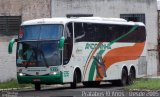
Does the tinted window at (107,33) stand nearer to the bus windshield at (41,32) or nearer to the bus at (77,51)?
the bus at (77,51)

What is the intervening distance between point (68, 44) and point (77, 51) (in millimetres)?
1013

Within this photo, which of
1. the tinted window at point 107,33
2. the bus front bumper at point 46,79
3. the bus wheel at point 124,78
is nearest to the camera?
the bus front bumper at point 46,79

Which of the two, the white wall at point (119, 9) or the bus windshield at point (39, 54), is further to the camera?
the white wall at point (119, 9)

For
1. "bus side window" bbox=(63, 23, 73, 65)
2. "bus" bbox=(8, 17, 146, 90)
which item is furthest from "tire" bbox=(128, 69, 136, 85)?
"bus side window" bbox=(63, 23, 73, 65)

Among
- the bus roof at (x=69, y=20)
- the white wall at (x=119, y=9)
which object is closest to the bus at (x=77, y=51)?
the bus roof at (x=69, y=20)

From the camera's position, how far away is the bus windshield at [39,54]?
28312 millimetres

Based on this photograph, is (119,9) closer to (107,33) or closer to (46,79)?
(107,33)

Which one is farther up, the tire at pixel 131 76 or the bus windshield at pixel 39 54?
the bus windshield at pixel 39 54

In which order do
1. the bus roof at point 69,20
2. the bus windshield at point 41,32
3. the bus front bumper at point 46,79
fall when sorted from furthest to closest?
1. the bus roof at point 69,20
2. the bus windshield at point 41,32
3. the bus front bumper at point 46,79

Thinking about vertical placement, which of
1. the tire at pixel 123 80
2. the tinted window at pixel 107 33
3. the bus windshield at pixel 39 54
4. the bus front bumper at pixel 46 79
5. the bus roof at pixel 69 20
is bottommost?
the tire at pixel 123 80

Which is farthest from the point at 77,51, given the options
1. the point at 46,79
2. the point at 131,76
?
the point at 131,76

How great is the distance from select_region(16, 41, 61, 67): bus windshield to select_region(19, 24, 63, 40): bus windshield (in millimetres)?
276

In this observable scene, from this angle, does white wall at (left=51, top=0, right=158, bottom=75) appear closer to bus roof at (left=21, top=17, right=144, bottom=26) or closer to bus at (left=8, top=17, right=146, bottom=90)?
bus at (left=8, top=17, right=146, bottom=90)

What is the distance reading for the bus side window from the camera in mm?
28703
